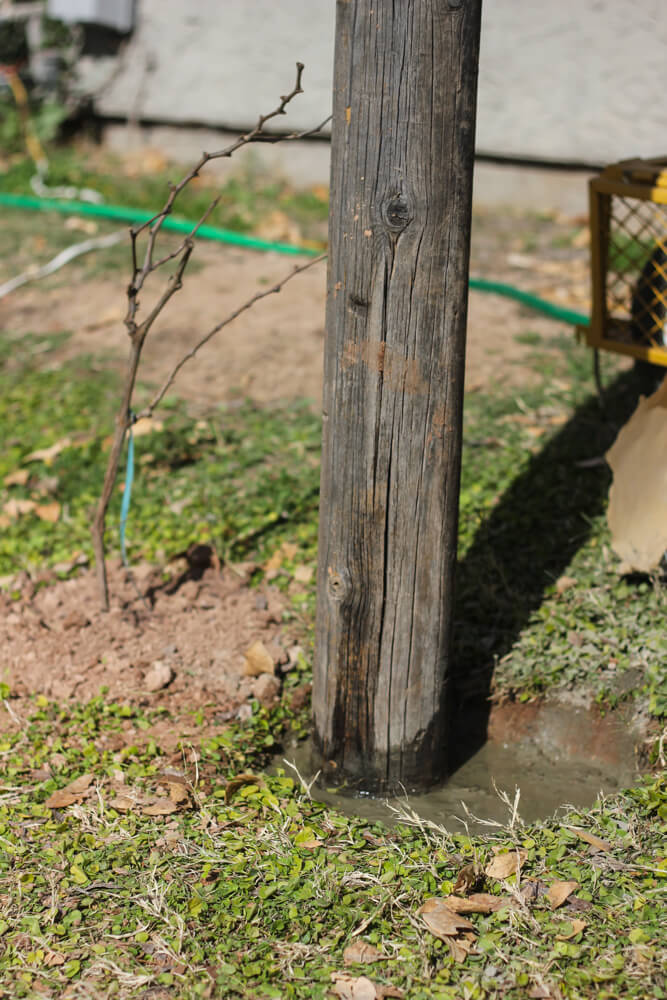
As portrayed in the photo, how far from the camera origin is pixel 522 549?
140 inches

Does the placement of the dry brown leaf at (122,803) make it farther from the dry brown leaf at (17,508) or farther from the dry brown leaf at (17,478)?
the dry brown leaf at (17,478)

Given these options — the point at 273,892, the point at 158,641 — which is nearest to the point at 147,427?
the point at 158,641

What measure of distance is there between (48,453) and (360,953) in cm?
272

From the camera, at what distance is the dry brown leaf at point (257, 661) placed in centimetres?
309

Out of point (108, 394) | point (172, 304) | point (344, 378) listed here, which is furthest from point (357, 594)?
point (172, 304)

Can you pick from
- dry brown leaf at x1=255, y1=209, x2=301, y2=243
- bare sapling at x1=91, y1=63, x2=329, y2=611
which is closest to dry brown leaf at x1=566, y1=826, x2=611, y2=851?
bare sapling at x1=91, y1=63, x2=329, y2=611

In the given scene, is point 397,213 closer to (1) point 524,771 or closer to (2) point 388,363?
(2) point 388,363

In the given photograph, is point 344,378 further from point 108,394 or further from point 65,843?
point 108,394

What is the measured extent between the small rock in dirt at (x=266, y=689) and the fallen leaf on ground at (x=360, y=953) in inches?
38.2

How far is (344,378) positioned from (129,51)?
696cm

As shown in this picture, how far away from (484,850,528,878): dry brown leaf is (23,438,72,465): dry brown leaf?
2.61m

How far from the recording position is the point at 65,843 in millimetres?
2438

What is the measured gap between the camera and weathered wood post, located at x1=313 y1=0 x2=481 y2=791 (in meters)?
2.14

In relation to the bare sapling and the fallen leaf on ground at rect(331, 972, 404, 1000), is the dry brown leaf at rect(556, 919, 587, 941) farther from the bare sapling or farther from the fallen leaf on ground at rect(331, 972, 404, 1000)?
the bare sapling
